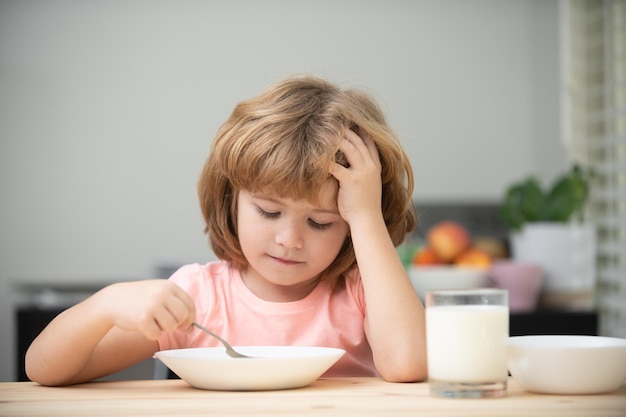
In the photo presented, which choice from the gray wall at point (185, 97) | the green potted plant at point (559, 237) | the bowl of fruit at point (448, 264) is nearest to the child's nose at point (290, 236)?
the bowl of fruit at point (448, 264)

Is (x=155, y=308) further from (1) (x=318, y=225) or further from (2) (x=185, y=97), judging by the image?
(2) (x=185, y=97)

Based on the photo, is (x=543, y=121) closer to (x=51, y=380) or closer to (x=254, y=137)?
(x=254, y=137)

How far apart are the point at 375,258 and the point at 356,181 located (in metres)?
0.12

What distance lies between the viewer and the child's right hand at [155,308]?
1.03 m

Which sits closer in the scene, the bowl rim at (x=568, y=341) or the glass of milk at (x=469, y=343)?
the glass of milk at (x=469, y=343)

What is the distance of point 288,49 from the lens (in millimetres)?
4020

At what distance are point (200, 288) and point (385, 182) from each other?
0.36m

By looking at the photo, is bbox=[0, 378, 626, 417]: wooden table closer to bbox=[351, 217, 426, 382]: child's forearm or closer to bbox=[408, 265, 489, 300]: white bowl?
bbox=[351, 217, 426, 382]: child's forearm

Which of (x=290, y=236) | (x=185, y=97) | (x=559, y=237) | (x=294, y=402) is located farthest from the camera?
(x=185, y=97)

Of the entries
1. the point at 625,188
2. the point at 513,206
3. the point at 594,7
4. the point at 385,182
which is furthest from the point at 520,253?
the point at 385,182

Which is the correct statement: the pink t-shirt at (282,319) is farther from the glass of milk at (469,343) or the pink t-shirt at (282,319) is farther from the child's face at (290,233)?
the glass of milk at (469,343)

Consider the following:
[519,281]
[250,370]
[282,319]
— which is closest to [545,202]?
[519,281]

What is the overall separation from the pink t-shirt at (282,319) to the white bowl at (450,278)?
1.03 metres

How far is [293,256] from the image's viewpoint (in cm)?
130
